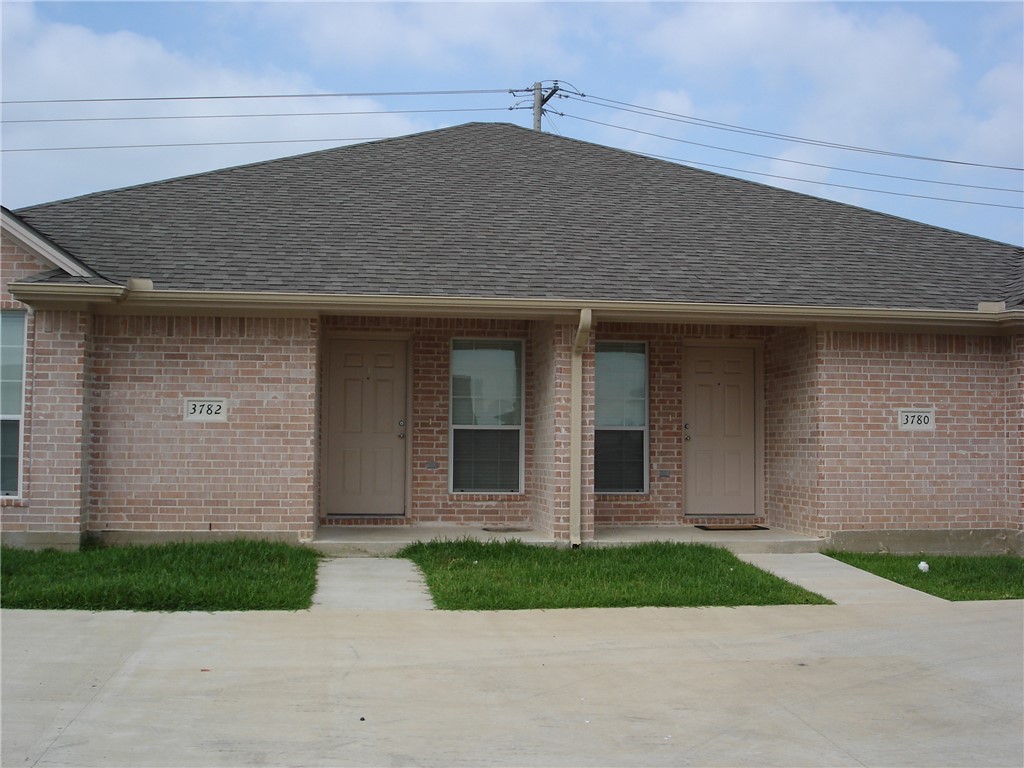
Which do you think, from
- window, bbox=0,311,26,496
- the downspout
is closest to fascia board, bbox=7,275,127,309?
window, bbox=0,311,26,496

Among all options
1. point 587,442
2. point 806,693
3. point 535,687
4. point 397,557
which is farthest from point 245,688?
point 587,442

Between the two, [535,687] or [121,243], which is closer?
[535,687]

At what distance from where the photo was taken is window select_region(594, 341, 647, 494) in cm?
1270

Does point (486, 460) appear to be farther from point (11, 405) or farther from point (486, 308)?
point (11, 405)

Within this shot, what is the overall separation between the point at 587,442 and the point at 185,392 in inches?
171

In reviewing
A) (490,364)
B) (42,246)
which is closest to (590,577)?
(490,364)

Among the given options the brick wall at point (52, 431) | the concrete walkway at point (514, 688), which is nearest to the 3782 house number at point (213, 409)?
the brick wall at point (52, 431)

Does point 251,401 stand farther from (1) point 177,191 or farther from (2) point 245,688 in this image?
(2) point 245,688

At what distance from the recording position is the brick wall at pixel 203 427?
35.4 feet

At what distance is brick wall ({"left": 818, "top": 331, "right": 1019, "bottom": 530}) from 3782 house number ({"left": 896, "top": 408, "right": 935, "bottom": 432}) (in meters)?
0.05

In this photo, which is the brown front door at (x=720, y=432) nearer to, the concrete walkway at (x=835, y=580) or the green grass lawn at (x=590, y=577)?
the concrete walkway at (x=835, y=580)

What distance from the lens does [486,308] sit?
10.9 metres

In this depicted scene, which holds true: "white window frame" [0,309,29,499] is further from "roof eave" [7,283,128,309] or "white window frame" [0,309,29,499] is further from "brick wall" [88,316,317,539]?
"brick wall" [88,316,317,539]

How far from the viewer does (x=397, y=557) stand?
35.7 feet
